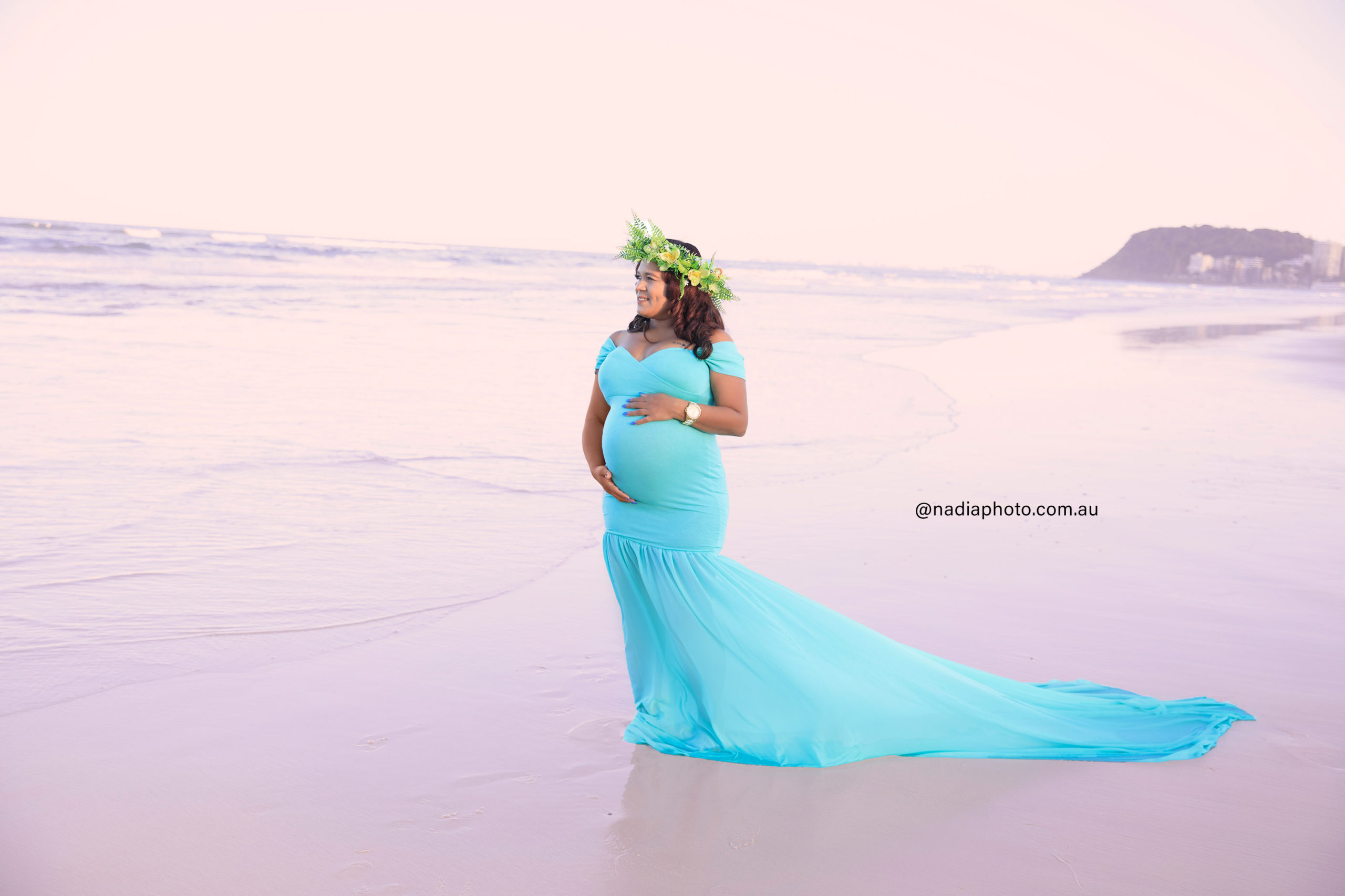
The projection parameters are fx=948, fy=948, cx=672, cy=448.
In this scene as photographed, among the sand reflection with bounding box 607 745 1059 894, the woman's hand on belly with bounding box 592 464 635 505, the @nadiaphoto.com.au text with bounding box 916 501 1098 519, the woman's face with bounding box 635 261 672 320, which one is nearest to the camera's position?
the sand reflection with bounding box 607 745 1059 894

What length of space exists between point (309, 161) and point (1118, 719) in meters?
50.2

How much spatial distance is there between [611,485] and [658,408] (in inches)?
→ 15.4

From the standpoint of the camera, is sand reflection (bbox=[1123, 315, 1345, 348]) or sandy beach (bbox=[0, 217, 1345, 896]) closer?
sandy beach (bbox=[0, 217, 1345, 896])

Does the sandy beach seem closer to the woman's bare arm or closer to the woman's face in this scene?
the woman's bare arm

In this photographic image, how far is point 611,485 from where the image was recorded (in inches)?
149

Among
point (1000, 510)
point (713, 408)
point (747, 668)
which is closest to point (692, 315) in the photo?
point (713, 408)

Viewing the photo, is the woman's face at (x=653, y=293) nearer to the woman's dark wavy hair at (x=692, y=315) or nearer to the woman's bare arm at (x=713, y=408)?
the woman's dark wavy hair at (x=692, y=315)

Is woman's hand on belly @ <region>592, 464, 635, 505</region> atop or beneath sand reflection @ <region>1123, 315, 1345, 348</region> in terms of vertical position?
beneath

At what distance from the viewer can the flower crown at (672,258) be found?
3.69 metres

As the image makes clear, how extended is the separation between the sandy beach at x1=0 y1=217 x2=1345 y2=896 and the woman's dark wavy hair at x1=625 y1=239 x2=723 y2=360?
5.18ft

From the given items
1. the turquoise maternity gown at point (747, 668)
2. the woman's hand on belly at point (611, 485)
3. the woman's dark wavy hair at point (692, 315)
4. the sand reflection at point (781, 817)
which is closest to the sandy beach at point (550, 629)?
the sand reflection at point (781, 817)

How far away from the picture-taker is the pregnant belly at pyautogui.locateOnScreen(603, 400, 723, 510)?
369 cm

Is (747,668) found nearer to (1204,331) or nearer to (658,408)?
(658,408)

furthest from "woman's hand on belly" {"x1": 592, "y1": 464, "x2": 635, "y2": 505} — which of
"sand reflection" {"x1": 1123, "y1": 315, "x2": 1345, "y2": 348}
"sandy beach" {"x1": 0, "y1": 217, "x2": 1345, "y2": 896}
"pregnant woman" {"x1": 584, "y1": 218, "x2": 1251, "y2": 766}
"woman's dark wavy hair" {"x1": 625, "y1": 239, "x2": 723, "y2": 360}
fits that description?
"sand reflection" {"x1": 1123, "y1": 315, "x2": 1345, "y2": 348}
